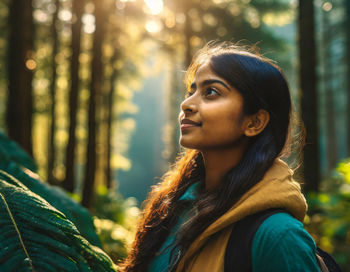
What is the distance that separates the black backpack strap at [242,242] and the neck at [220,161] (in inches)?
18.1

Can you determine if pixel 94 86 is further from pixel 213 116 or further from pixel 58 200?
pixel 213 116

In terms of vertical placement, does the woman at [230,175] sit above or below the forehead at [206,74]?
below

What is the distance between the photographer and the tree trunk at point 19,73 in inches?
236

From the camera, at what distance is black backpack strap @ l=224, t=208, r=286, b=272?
1.33 metres

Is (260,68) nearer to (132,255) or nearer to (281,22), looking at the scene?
(132,255)

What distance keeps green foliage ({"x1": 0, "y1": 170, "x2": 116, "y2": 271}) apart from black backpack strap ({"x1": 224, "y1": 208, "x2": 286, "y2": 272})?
50 centimetres

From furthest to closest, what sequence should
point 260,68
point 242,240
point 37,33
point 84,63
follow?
point 84,63 → point 37,33 → point 260,68 → point 242,240

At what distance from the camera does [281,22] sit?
760 inches

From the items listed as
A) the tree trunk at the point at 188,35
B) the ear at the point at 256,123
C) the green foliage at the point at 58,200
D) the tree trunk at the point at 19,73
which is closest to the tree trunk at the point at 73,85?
the tree trunk at the point at 19,73

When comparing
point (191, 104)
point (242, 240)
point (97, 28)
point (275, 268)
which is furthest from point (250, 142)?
point (97, 28)

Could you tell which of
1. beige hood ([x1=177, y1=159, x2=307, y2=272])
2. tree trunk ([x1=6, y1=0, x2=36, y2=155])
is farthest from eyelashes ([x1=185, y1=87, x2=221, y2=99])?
tree trunk ([x1=6, y1=0, x2=36, y2=155])

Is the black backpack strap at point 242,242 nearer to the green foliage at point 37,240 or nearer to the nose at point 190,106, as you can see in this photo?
the green foliage at point 37,240

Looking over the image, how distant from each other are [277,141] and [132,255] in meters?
1.14

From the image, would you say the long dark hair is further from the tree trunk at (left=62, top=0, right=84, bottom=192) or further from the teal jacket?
the tree trunk at (left=62, top=0, right=84, bottom=192)
